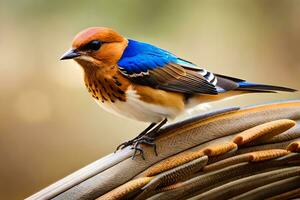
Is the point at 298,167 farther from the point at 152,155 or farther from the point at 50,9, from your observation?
the point at 50,9

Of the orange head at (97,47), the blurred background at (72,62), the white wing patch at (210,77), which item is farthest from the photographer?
the blurred background at (72,62)

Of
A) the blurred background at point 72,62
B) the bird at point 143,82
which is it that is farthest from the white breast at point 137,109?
the blurred background at point 72,62

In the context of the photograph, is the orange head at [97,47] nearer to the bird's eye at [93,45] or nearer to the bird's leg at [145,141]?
the bird's eye at [93,45]

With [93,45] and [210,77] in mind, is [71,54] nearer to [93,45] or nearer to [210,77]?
[93,45]

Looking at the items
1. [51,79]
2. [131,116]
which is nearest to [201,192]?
[131,116]

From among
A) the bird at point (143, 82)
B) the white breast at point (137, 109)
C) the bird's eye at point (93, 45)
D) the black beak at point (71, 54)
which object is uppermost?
the bird's eye at point (93, 45)

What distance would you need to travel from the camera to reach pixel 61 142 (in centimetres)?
169

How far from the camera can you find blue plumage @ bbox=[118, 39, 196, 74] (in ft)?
3.18

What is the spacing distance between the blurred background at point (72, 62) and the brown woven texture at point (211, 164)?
68cm

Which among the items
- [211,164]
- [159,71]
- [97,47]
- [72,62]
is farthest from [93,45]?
[72,62]

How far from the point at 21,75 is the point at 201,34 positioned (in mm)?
433

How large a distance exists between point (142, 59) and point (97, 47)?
0.08 meters

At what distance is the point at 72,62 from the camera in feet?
5.18

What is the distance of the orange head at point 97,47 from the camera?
901mm
